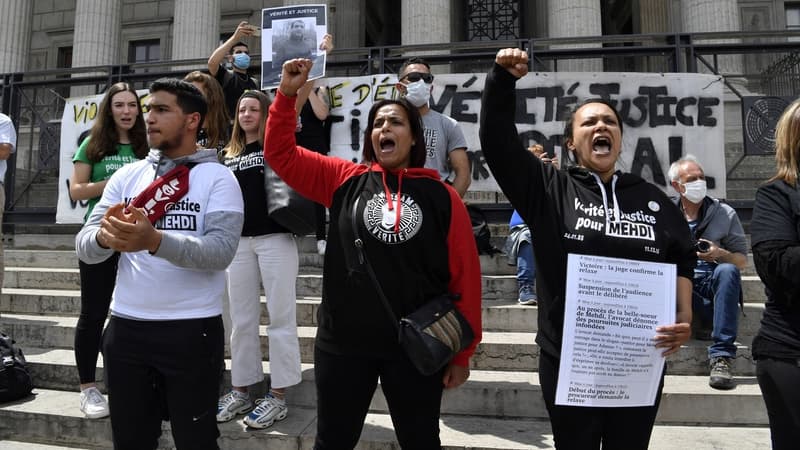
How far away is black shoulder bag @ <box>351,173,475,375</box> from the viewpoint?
2053 millimetres

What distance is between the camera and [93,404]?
3613mm

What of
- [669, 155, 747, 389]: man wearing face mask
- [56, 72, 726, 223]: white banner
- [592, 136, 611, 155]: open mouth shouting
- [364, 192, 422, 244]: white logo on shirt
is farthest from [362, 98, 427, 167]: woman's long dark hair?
[56, 72, 726, 223]: white banner

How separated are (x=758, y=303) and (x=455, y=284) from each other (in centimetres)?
433

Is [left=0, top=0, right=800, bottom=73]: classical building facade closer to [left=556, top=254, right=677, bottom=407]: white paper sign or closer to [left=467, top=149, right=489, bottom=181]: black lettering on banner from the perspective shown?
[left=467, top=149, right=489, bottom=181]: black lettering on banner

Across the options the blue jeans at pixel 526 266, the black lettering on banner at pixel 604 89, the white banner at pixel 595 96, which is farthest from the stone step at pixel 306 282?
the black lettering on banner at pixel 604 89

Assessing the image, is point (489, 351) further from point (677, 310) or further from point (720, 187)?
point (720, 187)

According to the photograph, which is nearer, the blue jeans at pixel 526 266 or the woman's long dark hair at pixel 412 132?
the woman's long dark hair at pixel 412 132

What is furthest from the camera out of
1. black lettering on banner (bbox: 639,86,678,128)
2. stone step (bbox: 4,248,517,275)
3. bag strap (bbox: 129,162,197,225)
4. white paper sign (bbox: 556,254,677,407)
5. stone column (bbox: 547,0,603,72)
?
stone column (bbox: 547,0,603,72)

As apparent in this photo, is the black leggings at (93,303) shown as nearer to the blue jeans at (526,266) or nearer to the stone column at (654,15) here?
the blue jeans at (526,266)

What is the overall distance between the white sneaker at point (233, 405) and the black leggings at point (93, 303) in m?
0.92

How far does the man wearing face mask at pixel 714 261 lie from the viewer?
391 centimetres

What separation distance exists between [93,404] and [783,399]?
158 inches

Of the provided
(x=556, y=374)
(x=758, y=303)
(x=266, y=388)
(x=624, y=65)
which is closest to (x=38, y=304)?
(x=266, y=388)

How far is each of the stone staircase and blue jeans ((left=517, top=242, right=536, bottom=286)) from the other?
34 cm
